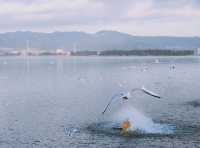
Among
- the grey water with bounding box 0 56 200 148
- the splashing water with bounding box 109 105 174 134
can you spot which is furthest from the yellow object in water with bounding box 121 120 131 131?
the grey water with bounding box 0 56 200 148

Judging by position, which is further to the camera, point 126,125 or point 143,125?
point 143,125

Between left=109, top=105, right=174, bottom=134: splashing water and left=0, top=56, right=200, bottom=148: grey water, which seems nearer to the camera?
left=0, top=56, right=200, bottom=148: grey water

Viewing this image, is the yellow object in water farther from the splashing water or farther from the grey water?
the grey water

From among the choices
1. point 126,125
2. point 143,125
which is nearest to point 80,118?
point 143,125

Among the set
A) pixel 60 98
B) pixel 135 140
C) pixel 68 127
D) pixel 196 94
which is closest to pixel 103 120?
pixel 68 127

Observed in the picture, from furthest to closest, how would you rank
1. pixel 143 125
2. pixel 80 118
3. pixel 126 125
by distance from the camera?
pixel 80 118, pixel 143 125, pixel 126 125

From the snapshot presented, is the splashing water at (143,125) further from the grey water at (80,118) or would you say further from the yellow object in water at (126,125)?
the grey water at (80,118)

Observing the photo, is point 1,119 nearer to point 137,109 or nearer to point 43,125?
point 43,125

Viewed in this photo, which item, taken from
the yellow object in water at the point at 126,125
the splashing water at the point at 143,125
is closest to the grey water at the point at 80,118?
the splashing water at the point at 143,125

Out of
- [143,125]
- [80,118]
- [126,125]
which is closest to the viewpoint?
[126,125]

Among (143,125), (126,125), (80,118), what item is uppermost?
(126,125)

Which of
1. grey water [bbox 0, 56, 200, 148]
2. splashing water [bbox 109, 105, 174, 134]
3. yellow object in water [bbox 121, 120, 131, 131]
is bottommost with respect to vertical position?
grey water [bbox 0, 56, 200, 148]

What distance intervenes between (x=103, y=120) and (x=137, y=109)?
722 centimetres

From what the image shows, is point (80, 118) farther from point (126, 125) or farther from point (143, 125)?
point (126, 125)
